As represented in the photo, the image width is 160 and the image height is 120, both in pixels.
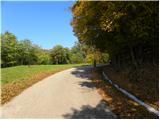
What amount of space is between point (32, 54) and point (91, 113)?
133 feet

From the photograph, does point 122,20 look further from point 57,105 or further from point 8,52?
point 8,52

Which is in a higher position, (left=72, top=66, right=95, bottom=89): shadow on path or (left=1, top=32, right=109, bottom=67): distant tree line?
(left=1, top=32, right=109, bottom=67): distant tree line

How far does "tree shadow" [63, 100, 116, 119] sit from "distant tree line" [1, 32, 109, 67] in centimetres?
2233

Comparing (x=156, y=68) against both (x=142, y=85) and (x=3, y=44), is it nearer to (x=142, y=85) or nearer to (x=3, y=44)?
(x=142, y=85)

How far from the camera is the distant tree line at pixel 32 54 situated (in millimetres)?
46344

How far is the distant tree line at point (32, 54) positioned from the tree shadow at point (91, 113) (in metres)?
22.3

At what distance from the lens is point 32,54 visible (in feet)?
162

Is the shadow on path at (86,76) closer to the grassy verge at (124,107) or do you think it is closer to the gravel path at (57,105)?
the gravel path at (57,105)

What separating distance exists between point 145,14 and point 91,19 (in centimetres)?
428

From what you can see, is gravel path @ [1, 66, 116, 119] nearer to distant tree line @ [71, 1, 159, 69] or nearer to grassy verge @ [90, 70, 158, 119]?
grassy verge @ [90, 70, 158, 119]

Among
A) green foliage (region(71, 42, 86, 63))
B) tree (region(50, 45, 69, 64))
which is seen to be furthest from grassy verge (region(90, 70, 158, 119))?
green foliage (region(71, 42, 86, 63))

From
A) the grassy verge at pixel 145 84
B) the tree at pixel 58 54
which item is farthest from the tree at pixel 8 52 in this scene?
the grassy verge at pixel 145 84

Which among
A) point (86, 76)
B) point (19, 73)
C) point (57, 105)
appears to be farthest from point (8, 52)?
point (57, 105)

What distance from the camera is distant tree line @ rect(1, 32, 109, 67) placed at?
46.3 meters
